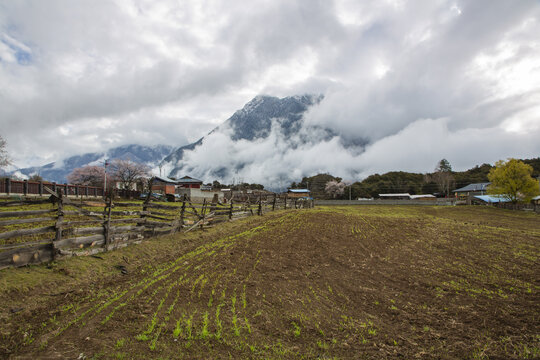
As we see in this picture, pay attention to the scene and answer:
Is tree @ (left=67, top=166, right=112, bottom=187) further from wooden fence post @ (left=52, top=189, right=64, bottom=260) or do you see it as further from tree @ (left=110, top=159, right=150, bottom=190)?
wooden fence post @ (left=52, top=189, right=64, bottom=260)

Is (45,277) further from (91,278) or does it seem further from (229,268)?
(229,268)

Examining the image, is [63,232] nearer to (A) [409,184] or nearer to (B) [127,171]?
(B) [127,171]

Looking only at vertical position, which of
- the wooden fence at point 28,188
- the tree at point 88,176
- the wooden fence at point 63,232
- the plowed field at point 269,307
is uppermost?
the tree at point 88,176

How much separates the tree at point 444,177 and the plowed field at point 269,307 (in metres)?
131

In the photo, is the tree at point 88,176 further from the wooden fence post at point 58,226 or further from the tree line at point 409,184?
the tree line at point 409,184

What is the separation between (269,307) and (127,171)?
76191 millimetres

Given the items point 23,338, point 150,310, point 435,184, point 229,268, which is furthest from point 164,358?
point 435,184

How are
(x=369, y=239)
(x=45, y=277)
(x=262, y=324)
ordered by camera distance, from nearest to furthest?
(x=262, y=324) < (x=45, y=277) < (x=369, y=239)

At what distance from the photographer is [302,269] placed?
867 cm

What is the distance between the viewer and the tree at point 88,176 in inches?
2908

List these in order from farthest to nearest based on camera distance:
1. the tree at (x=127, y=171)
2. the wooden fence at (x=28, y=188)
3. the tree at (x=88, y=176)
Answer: the tree at (x=88, y=176)
the tree at (x=127, y=171)
the wooden fence at (x=28, y=188)

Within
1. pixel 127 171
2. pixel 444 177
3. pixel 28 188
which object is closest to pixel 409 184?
pixel 444 177

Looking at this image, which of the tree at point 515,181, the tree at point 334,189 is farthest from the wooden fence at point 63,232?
the tree at point 334,189

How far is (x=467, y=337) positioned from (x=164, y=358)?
5263mm
